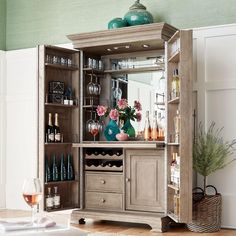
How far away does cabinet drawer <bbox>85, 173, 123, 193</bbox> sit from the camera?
544cm

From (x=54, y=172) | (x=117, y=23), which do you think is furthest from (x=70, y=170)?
(x=117, y=23)

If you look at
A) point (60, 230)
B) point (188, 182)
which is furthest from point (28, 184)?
point (188, 182)

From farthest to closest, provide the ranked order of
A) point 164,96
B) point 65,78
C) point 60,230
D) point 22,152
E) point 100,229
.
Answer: point 22,152 < point 65,78 < point 164,96 < point 100,229 < point 60,230

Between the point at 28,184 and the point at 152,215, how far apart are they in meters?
2.96

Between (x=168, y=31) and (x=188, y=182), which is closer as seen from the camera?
(x=188, y=182)

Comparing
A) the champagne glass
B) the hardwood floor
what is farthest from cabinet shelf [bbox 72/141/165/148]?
the champagne glass

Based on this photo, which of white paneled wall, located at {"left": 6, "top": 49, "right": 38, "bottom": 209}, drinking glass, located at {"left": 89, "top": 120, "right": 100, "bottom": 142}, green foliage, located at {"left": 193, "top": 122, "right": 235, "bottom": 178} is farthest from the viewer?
white paneled wall, located at {"left": 6, "top": 49, "right": 38, "bottom": 209}

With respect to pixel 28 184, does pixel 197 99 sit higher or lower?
higher

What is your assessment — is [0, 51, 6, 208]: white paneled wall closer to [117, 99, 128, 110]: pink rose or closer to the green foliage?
[117, 99, 128, 110]: pink rose

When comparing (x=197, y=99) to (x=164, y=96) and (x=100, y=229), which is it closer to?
(x=164, y=96)

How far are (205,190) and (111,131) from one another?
1210 millimetres

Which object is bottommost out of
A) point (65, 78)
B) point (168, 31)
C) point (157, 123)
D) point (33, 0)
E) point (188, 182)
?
point (188, 182)

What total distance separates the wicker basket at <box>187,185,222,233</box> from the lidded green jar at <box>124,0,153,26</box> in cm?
→ 196

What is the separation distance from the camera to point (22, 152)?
21.8ft
